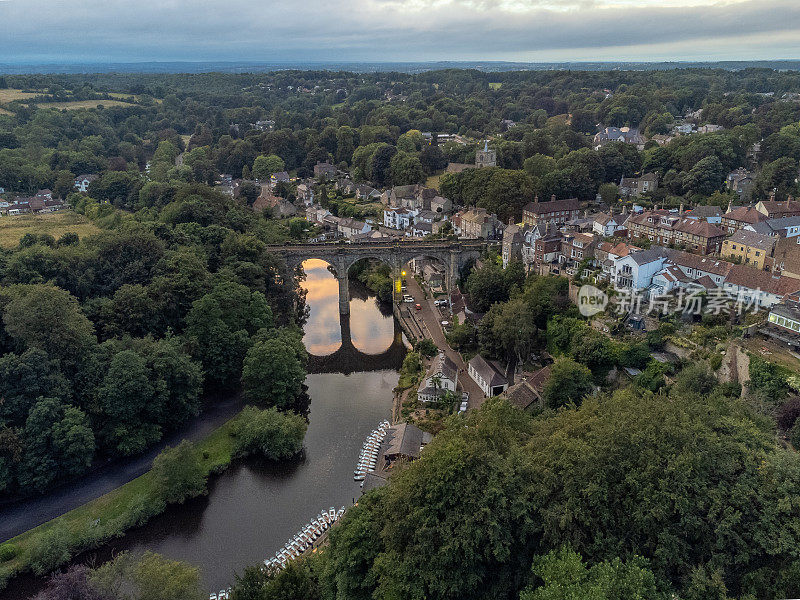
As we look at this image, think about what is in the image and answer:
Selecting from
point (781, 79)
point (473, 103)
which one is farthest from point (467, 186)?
point (781, 79)

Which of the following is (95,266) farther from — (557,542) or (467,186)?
(467,186)

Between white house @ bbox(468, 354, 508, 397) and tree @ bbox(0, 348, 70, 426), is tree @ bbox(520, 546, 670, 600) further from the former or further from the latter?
tree @ bbox(0, 348, 70, 426)

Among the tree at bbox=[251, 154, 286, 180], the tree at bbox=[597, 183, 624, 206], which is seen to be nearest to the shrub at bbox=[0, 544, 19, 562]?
the tree at bbox=[597, 183, 624, 206]

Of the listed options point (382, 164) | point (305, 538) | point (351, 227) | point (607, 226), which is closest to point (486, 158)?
point (382, 164)

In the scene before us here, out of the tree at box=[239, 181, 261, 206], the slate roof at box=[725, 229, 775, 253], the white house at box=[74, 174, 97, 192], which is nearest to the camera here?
the slate roof at box=[725, 229, 775, 253]

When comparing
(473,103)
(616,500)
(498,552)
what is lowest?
(498,552)

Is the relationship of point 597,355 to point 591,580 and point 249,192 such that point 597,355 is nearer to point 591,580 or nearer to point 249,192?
point 591,580

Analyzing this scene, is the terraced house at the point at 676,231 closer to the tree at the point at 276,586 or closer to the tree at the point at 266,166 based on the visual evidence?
the tree at the point at 276,586
